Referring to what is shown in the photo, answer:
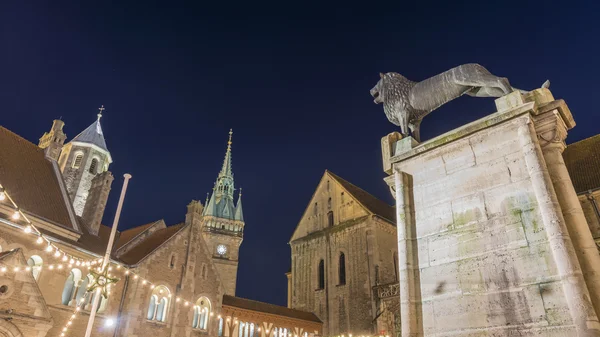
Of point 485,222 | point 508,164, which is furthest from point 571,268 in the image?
point 508,164

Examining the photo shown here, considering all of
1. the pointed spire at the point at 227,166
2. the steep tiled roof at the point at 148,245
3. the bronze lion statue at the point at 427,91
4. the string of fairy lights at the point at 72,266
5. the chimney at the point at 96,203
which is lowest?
the string of fairy lights at the point at 72,266

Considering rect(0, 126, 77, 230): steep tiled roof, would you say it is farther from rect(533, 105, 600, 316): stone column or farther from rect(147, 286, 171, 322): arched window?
rect(533, 105, 600, 316): stone column

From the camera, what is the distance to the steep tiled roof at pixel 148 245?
71.0 feet

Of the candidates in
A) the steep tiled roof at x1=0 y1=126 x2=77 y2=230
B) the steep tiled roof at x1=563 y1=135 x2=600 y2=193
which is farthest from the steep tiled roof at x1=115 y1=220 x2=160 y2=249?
the steep tiled roof at x1=563 y1=135 x2=600 y2=193

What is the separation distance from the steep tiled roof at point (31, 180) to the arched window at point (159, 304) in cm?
570

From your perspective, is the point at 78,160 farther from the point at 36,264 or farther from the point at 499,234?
the point at 499,234

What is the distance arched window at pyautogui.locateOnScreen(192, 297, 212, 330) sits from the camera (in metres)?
22.4

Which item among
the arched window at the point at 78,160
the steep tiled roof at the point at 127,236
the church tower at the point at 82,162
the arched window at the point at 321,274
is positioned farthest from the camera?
the arched window at the point at 78,160

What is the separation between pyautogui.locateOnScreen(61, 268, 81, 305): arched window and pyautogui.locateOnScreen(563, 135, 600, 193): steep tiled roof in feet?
82.6

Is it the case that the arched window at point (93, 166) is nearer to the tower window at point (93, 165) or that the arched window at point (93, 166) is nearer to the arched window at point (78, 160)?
the tower window at point (93, 165)

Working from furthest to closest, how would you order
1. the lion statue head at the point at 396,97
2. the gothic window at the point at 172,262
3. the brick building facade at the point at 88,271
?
the gothic window at the point at 172,262 → the brick building facade at the point at 88,271 → the lion statue head at the point at 396,97

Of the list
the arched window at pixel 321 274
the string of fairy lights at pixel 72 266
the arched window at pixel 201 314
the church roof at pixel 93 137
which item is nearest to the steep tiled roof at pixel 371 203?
the arched window at pixel 321 274

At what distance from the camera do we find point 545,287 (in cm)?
461

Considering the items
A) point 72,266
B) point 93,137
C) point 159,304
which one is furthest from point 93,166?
point 72,266
